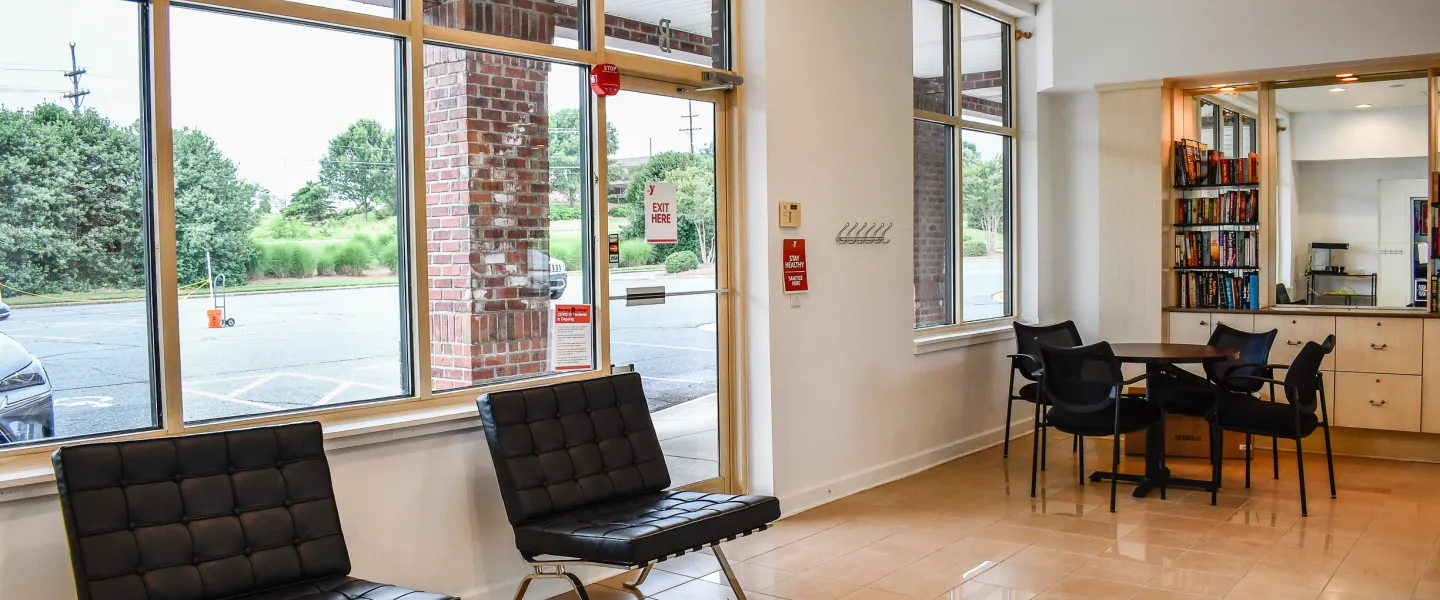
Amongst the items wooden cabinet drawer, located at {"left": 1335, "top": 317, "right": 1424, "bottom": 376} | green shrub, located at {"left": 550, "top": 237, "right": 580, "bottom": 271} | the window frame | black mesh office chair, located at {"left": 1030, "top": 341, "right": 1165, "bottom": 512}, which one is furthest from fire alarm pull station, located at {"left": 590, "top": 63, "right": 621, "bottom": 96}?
wooden cabinet drawer, located at {"left": 1335, "top": 317, "right": 1424, "bottom": 376}

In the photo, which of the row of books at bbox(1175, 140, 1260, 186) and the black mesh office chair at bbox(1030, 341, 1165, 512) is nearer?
the black mesh office chair at bbox(1030, 341, 1165, 512)

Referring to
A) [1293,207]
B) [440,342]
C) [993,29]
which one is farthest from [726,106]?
[1293,207]

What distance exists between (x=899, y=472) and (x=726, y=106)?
2560 millimetres

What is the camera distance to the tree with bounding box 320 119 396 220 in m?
A: 4.03

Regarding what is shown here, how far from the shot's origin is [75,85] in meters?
3.33

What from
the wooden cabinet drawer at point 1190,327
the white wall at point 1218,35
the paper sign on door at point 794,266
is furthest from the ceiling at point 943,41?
the wooden cabinet drawer at point 1190,327

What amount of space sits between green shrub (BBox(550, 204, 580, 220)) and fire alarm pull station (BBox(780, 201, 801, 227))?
1264mm

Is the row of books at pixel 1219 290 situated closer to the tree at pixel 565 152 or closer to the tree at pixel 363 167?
the tree at pixel 565 152

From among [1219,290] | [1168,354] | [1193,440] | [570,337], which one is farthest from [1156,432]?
[570,337]

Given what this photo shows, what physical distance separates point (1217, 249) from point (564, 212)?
526 centimetres

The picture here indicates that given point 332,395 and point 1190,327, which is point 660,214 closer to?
point 332,395

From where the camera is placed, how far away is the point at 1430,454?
279 inches

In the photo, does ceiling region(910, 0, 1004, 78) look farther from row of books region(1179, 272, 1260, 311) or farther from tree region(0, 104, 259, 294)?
tree region(0, 104, 259, 294)

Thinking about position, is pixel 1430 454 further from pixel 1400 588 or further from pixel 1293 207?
pixel 1400 588
